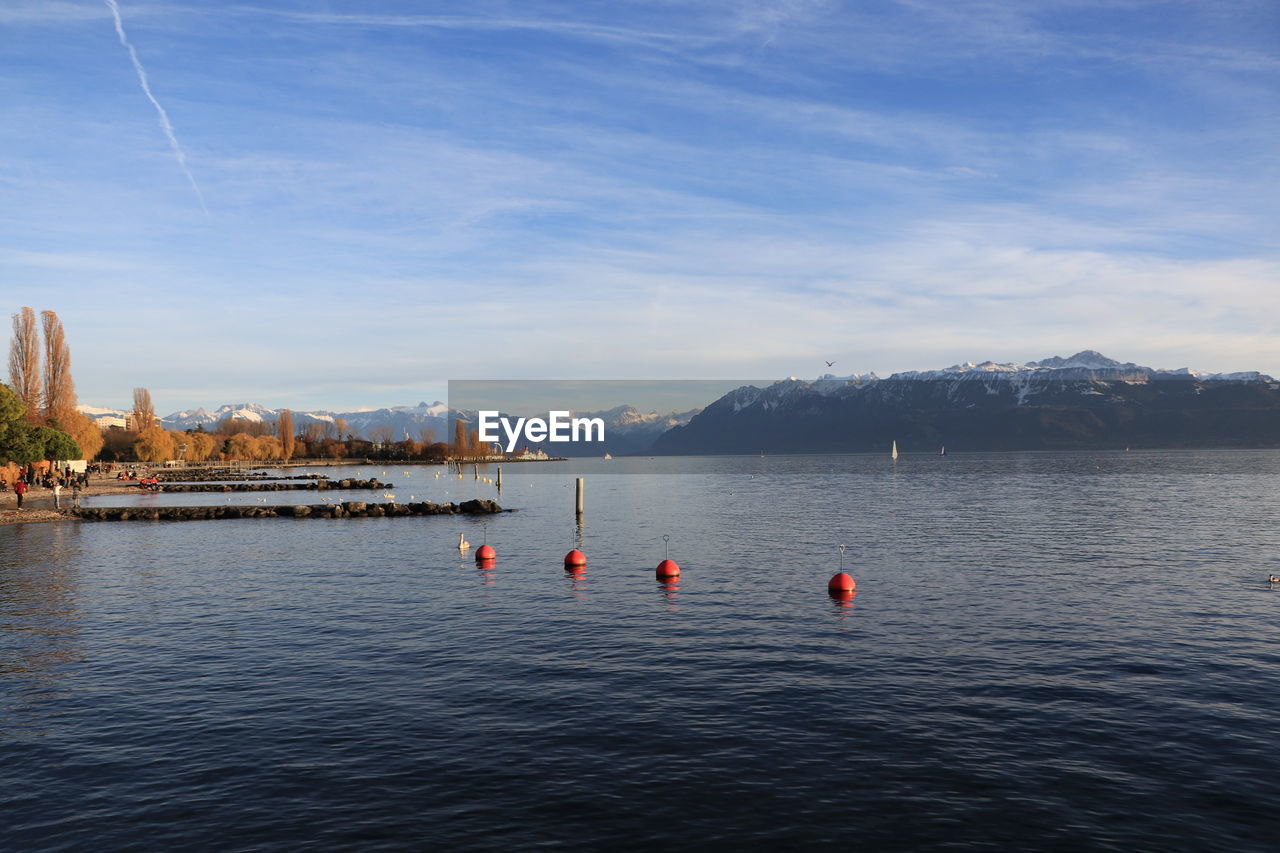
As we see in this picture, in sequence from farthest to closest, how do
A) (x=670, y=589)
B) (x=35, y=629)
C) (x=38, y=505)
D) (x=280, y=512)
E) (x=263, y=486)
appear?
(x=263, y=486)
(x=38, y=505)
(x=280, y=512)
(x=670, y=589)
(x=35, y=629)

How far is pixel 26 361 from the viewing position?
171500 mm

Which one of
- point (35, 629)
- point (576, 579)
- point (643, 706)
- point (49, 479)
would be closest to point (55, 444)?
point (49, 479)

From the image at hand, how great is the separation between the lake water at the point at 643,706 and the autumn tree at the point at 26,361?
14072 centimetres

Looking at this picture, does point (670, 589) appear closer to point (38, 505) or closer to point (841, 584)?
point (841, 584)

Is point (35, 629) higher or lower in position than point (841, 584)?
lower

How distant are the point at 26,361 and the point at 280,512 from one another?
107055 millimetres

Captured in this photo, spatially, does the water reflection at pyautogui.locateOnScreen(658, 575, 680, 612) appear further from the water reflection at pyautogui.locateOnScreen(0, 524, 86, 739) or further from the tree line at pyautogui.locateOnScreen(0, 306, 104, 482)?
the tree line at pyautogui.locateOnScreen(0, 306, 104, 482)

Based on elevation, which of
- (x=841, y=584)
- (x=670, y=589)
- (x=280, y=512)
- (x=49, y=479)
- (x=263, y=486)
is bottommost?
(x=670, y=589)

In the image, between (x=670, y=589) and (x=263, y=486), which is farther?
(x=263, y=486)

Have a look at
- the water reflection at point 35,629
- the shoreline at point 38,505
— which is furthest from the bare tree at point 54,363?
the water reflection at point 35,629

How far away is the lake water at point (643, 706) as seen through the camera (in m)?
19.0

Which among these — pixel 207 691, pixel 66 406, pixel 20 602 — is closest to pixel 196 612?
pixel 20 602

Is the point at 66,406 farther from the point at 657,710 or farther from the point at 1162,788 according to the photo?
the point at 1162,788

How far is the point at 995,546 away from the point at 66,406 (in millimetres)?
184065
